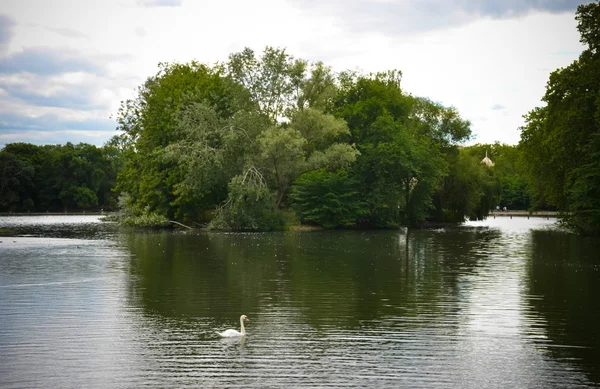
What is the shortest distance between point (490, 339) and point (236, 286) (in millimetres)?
11996

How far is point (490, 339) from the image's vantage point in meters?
17.8

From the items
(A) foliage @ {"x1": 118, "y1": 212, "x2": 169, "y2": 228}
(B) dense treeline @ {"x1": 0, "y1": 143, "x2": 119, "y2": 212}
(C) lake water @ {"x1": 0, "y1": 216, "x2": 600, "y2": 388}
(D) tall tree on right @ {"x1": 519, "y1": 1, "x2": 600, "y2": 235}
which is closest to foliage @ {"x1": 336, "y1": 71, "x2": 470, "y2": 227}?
(D) tall tree on right @ {"x1": 519, "y1": 1, "x2": 600, "y2": 235}

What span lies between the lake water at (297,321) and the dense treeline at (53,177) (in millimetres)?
91650

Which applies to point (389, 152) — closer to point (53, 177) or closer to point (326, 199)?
point (326, 199)

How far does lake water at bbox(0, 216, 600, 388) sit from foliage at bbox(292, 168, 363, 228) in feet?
106

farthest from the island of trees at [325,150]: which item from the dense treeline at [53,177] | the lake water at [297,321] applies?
the dense treeline at [53,177]

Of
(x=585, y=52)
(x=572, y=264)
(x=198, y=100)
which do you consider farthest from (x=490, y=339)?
(x=198, y=100)

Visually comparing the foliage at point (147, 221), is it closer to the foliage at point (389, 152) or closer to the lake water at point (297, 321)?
the foliage at point (389, 152)

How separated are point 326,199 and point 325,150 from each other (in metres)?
5.62

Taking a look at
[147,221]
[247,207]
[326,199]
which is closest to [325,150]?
[326,199]

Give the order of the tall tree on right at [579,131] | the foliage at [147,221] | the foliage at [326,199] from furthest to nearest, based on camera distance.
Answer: the foliage at [326,199] → the foliage at [147,221] → the tall tree on right at [579,131]

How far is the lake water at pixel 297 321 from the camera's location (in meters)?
14.4

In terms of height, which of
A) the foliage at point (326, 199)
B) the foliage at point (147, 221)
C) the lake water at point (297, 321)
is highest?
the foliage at point (326, 199)

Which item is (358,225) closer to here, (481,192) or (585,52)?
(481,192)
